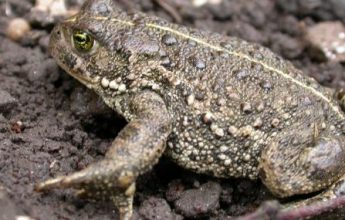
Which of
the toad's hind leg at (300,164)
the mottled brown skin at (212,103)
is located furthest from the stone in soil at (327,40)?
the toad's hind leg at (300,164)

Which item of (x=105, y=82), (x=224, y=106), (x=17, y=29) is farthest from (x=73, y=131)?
(x=17, y=29)

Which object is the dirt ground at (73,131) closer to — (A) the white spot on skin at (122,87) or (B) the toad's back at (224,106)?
(B) the toad's back at (224,106)

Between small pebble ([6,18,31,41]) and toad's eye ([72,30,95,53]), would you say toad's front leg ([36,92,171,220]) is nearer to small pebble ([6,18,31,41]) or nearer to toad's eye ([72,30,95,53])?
toad's eye ([72,30,95,53])

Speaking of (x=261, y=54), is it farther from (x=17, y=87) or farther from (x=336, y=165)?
(x=17, y=87)

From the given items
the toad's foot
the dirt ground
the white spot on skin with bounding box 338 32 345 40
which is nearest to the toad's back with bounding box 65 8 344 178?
the dirt ground

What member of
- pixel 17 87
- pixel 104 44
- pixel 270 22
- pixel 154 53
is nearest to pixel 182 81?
pixel 154 53

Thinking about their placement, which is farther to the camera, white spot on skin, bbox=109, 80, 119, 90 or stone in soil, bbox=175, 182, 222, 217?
white spot on skin, bbox=109, 80, 119, 90
